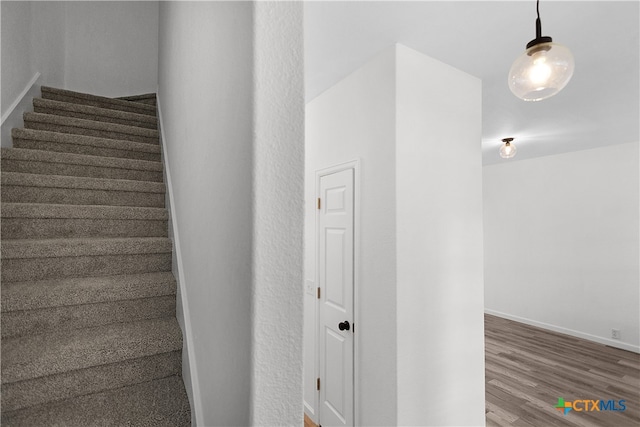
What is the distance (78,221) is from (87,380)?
837 mm

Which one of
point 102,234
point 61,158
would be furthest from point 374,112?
point 61,158

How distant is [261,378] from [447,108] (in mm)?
2118

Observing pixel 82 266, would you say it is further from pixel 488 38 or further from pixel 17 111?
pixel 488 38

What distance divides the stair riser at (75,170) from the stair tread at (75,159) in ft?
0.06

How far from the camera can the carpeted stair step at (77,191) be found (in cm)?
160

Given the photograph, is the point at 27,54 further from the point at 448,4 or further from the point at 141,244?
the point at 448,4

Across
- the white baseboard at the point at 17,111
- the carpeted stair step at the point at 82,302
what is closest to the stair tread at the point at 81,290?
the carpeted stair step at the point at 82,302

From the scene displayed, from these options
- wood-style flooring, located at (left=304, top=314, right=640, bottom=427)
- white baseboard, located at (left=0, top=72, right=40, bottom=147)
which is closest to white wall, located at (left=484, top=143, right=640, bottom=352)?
wood-style flooring, located at (left=304, top=314, right=640, bottom=427)

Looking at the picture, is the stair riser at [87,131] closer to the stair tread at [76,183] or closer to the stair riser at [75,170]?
the stair riser at [75,170]

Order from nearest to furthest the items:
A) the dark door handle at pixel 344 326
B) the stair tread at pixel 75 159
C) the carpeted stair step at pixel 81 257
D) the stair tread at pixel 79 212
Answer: the carpeted stair step at pixel 81 257 < the stair tread at pixel 79 212 < the stair tread at pixel 75 159 < the dark door handle at pixel 344 326

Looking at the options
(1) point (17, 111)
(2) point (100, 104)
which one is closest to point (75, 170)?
(1) point (17, 111)

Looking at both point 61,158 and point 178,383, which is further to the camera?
point 61,158

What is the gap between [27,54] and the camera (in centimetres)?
256

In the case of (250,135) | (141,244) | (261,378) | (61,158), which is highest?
(61,158)
